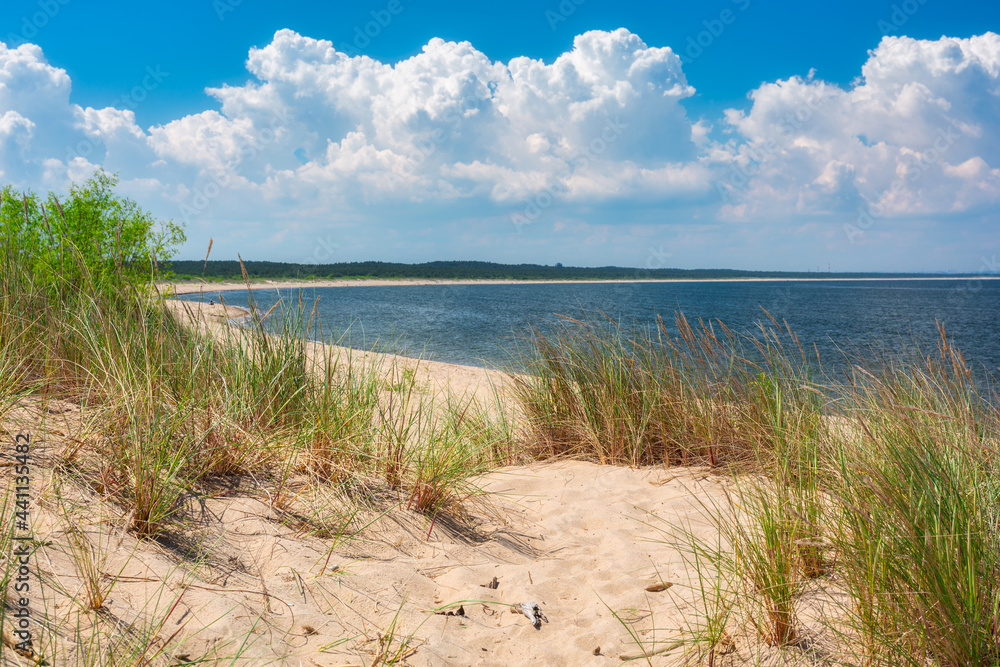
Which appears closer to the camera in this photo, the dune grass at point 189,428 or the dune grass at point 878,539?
the dune grass at point 878,539

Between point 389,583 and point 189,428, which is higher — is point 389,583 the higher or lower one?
the lower one

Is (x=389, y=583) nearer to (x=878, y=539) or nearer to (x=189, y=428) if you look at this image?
(x=189, y=428)

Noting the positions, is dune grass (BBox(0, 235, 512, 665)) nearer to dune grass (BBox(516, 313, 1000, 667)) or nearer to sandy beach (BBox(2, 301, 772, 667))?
sandy beach (BBox(2, 301, 772, 667))

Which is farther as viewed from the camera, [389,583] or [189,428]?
[189,428]

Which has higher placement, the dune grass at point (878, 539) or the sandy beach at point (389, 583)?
the dune grass at point (878, 539)

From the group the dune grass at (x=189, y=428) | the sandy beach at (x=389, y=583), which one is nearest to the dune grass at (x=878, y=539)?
the sandy beach at (x=389, y=583)

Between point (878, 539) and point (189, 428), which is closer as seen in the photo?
point (878, 539)

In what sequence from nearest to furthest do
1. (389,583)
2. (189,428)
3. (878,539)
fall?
(878,539)
(389,583)
(189,428)

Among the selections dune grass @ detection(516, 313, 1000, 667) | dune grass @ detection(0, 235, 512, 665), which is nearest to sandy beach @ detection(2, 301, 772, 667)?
dune grass @ detection(0, 235, 512, 665)

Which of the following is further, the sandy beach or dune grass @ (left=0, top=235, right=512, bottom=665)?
dune grass @ (left=0, top=235, right=512, bottom=665)

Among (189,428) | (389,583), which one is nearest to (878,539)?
(389,583)

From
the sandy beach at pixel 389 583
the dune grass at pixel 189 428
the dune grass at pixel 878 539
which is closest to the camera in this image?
the dune grass at pixel 878 539

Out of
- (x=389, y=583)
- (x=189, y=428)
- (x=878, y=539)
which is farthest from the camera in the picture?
(x=189, y=428)

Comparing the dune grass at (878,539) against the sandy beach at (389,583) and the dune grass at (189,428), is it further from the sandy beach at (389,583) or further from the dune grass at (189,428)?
the dune grass at (189,428)
